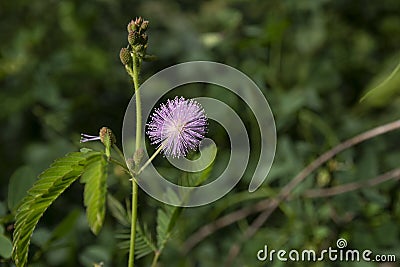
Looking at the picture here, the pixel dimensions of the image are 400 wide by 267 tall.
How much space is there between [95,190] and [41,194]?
0.16 ft

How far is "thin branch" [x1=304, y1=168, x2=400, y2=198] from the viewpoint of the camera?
1.04 m

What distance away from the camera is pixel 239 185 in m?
1.22

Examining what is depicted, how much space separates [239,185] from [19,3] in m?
0.77

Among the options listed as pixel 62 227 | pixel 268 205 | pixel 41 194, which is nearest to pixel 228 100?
pixel 268 205

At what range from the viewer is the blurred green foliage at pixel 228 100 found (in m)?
1.04

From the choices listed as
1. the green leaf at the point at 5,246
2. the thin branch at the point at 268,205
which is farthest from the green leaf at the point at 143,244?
the thin branch at the point at 268,205

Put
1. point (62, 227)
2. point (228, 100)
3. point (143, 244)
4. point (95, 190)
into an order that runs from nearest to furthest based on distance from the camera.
→ point (95, 190) < point (143, 244) < point (62, 227) < point (228, 100)

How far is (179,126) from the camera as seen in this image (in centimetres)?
57

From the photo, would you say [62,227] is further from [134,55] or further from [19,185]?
[134,55]

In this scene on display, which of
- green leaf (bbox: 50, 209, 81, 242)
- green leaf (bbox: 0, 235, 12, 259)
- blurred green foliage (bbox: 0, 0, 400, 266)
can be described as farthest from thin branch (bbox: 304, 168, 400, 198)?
green leaf (bbox: 0, 235, 12, 259)

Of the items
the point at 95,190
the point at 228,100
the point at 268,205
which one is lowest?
the point at 95,190

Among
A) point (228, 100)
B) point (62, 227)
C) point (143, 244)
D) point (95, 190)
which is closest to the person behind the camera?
point (95, 190)

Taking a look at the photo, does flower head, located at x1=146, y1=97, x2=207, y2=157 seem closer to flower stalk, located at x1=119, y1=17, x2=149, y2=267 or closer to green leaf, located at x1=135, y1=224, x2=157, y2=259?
flower stalk, located at x1=119, y1=17, x2=149, y2=267

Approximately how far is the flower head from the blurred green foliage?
0.89 feet
